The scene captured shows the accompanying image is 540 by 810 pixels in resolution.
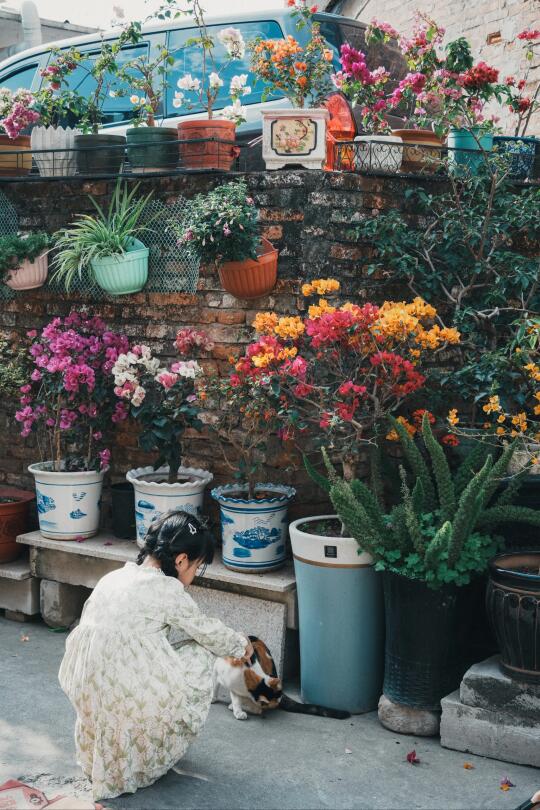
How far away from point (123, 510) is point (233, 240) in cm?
169

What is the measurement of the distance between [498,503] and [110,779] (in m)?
1.99

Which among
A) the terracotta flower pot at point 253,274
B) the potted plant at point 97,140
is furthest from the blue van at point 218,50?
the terracotta flower pot at point 253,274

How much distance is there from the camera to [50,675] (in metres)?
4.72

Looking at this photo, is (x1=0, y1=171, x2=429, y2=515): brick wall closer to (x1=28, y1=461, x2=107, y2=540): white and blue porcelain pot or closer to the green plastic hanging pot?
the green plastic hanging pot

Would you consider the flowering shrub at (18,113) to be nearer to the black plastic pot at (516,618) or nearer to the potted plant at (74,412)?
the potted plant at (74,412)

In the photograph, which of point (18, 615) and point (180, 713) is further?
point (18, 615)

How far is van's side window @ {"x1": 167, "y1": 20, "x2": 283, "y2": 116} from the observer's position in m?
6.18

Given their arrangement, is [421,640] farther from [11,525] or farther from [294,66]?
[294,66]

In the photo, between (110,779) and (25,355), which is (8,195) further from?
(110,779)

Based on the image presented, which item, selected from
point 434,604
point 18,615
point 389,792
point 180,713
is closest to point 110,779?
point 180,713

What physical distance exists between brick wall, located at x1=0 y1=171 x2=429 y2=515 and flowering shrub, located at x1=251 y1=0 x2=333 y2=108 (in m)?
0.87

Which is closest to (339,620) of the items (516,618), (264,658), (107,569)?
(264,658)

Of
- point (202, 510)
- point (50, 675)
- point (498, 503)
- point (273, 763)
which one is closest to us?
point (273, 763)

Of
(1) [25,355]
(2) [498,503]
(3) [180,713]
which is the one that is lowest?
(3) [180,713]
